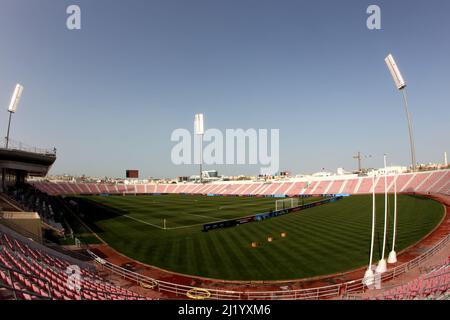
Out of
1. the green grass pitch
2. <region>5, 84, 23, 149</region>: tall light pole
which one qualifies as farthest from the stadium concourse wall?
<region>5, 84, 23, 149</region>: tall light pole

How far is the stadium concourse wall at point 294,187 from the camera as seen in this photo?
62.4 meters

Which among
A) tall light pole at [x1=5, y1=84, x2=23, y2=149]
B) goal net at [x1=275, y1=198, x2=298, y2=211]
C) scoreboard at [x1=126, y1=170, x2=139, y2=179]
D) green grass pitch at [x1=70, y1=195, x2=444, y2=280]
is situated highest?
tall light pole at [x1=5, y1=84, x2=23, y2=149]

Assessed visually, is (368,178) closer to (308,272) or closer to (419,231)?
(419,231)

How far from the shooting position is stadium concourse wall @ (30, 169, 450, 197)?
6235 centimetres

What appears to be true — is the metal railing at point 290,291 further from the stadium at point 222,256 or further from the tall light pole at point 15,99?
the tall light pole at point 15,99

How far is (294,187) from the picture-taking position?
91.9 m

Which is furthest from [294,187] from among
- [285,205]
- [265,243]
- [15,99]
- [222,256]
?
[15,99]

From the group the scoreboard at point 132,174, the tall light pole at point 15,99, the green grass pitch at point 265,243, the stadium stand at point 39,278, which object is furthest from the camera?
the scoreboard at point 132,174

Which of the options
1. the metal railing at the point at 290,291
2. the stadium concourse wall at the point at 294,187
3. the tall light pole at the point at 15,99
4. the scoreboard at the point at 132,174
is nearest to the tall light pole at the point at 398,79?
the stadium concourse wall at the point at 294,187

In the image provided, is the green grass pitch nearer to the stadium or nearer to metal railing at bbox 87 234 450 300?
the stadium

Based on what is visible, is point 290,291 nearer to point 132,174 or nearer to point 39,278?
point 39,278

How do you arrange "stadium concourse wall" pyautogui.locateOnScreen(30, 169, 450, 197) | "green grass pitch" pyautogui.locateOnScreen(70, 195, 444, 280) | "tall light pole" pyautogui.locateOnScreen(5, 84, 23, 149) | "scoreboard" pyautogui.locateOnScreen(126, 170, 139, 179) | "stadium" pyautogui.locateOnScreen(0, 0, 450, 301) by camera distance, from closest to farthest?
"stadium" pyautogui.locateOnScreen(0, 0, 450, 301) < "green grass pitch" pyautogui.locateOnScreen(70, 195, 444, 280) < "tall light pole" pyautogui.locateOnScreen(5, 84, 23, 149) < "stadium concourse wall" pyautogui.locateOnScreen(30, 169, 450, 197) < "scoreboard" pyautogui.locateOnScreen(126, 170, 139, 179)
